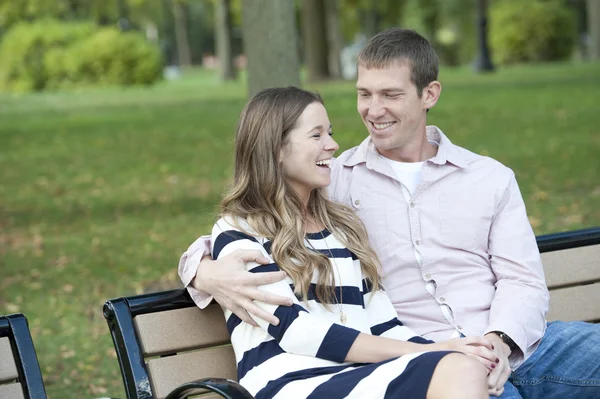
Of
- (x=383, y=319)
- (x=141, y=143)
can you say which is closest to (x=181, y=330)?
(x=383, y=319)

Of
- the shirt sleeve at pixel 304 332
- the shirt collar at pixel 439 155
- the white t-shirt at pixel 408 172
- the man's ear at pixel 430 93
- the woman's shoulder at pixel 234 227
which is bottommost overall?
the shirt sleeve at pixel 304 332

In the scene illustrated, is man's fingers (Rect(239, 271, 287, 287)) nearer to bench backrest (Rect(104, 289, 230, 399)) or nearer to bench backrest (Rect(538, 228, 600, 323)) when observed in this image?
bench backrest (Rect(104, 289, 230, 399))

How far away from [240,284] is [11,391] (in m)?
0.91

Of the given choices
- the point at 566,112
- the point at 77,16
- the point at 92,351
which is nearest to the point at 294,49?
the point at 92,351

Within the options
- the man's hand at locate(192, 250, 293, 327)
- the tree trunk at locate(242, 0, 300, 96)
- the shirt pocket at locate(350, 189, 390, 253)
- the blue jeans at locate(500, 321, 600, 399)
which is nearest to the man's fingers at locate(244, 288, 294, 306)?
the man's hand at locate(192, 250, 293, 327)

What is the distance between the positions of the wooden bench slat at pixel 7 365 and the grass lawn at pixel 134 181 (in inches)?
35.4

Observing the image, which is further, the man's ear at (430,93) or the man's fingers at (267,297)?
the man's ear at (430,93)

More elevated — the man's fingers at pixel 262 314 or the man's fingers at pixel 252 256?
the man's fingers at pixel 252 256

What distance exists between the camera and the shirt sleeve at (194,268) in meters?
3.79

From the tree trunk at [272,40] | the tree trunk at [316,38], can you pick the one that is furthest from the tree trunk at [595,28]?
the tree trunk at [272,40]

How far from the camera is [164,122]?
19.8 m

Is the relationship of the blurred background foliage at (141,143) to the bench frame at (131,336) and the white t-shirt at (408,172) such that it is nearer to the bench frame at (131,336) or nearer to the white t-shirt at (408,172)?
the bench frame at (131,336)

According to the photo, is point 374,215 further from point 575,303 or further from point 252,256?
point 575,303

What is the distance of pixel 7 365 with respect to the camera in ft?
→ 12.0
